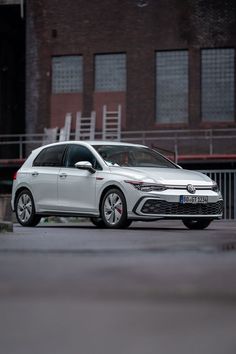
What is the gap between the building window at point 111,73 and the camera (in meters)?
31.2

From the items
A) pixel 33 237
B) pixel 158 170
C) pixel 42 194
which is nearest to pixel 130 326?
pixel 33 237

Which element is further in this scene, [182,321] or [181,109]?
[181,109]

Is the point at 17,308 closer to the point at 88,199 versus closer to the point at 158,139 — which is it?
the point at 88,199

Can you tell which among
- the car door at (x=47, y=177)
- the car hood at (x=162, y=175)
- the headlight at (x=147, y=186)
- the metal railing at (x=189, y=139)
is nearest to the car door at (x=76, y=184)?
the car door at (x=47, y=177)

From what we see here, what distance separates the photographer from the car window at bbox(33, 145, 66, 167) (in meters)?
14.1

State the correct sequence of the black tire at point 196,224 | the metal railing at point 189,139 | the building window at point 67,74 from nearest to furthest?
the black tire at point 196,224 < the metal railing at point 189,139 < the building window at point 67,74

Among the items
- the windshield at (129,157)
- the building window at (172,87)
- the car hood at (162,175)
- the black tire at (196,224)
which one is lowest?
the black tire at (196,224)

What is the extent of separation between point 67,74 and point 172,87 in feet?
13.8

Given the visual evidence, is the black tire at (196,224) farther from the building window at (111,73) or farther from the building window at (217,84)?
the building window at (111,73)

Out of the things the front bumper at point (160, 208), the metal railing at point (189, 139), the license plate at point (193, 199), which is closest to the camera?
the front bumper at point (160, 208)

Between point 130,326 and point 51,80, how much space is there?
1116 inches

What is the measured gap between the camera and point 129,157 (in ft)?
44.1

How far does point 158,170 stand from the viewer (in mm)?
12820

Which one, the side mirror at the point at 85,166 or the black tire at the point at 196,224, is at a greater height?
the side mirror at the point at 85,166
